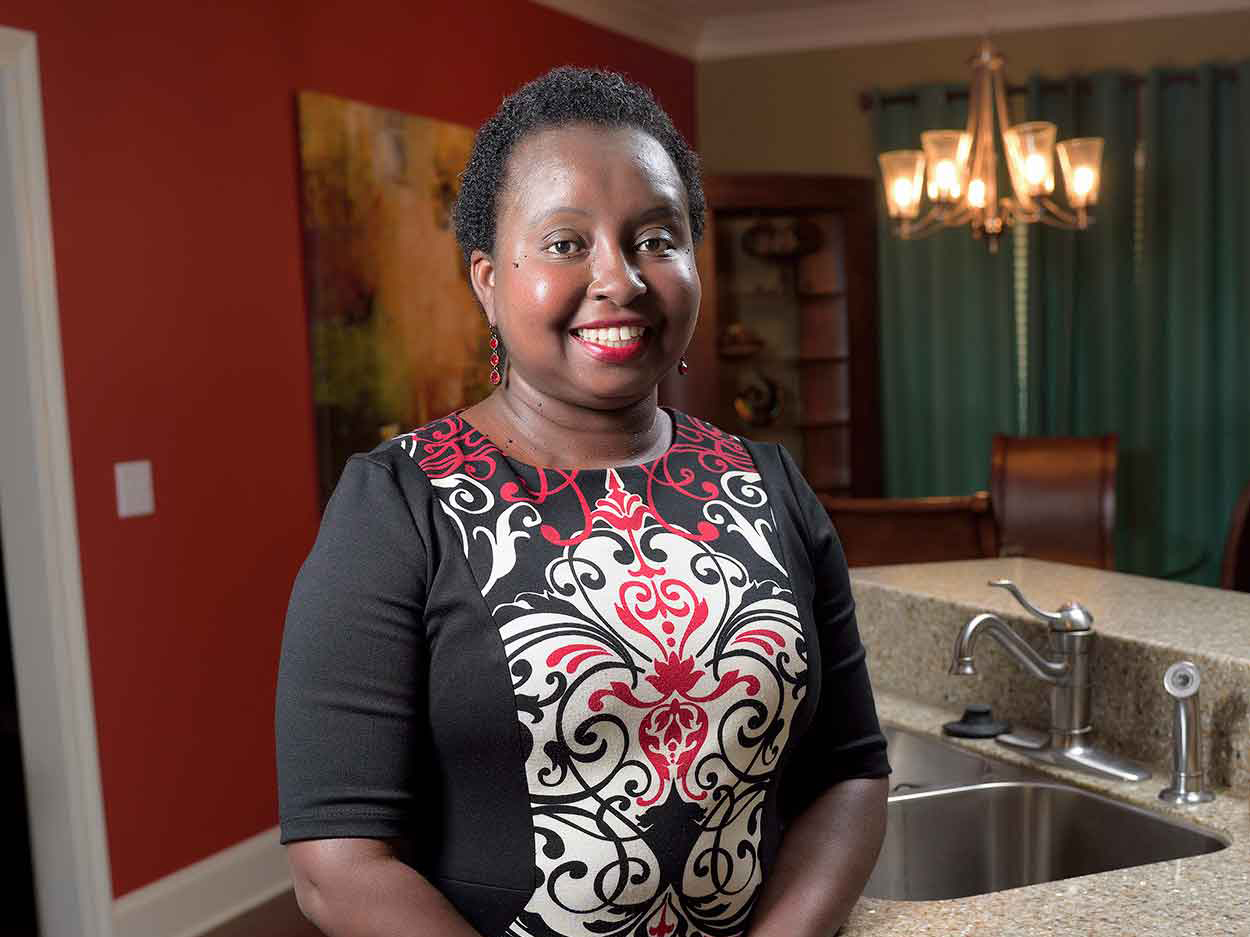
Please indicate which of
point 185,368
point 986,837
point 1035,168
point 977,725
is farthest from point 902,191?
point 986,837

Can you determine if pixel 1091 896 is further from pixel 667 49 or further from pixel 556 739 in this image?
pixel 667 49

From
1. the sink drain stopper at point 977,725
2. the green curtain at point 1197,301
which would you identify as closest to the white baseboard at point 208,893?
the sink drain stopper at point 977,725

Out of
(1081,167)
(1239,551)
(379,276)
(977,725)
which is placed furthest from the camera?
(1081,167)

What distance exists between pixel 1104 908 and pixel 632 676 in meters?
0.54

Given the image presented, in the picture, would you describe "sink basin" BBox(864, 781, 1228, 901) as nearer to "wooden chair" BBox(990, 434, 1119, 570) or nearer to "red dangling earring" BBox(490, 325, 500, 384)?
Answer: "red dangling earring" BBox(490, 325, 500, 384)

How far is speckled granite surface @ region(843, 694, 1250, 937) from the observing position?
3.68 feet

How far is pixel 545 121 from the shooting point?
991 millimetres

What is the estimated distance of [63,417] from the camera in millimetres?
2768

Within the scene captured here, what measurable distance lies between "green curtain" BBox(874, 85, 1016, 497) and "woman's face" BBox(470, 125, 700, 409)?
14.8ft

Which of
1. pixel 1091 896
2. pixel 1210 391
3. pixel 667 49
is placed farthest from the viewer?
pixel 667 49

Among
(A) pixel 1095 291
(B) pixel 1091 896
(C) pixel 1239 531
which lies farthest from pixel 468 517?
(A) pixel 1095 291

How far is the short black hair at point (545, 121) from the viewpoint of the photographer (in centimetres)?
99

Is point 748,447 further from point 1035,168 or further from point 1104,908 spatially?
point 1035,168

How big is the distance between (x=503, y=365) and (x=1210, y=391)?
4.59 m
